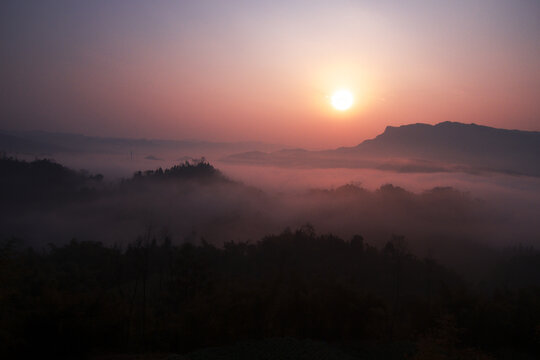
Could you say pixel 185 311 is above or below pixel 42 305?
below

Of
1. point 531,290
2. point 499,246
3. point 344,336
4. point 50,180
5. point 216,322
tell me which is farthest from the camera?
point 50,180

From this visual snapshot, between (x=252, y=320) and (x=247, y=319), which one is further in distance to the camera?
(x=252, y=320)

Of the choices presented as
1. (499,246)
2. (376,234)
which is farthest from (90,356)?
(499,246)

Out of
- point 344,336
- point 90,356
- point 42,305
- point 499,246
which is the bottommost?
point 499,246

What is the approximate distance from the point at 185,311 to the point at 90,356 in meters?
7.54

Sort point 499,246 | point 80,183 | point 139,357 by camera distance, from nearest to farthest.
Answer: point 139,357 → point 499,246 → point 80,183

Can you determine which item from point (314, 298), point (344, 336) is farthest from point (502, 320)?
point (314, 298)

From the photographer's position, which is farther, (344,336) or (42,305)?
(344,336)

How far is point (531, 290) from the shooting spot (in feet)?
112

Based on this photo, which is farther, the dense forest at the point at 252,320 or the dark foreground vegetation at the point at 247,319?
the dense forest at the point at 252,320

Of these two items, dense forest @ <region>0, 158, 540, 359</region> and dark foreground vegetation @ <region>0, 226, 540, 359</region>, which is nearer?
dark foreground vegetation @ <region>0, 226, 540, 359</region>

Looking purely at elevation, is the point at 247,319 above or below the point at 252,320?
above

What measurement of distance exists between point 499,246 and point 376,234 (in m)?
37.7

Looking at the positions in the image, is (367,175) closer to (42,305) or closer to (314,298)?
(314,298)
